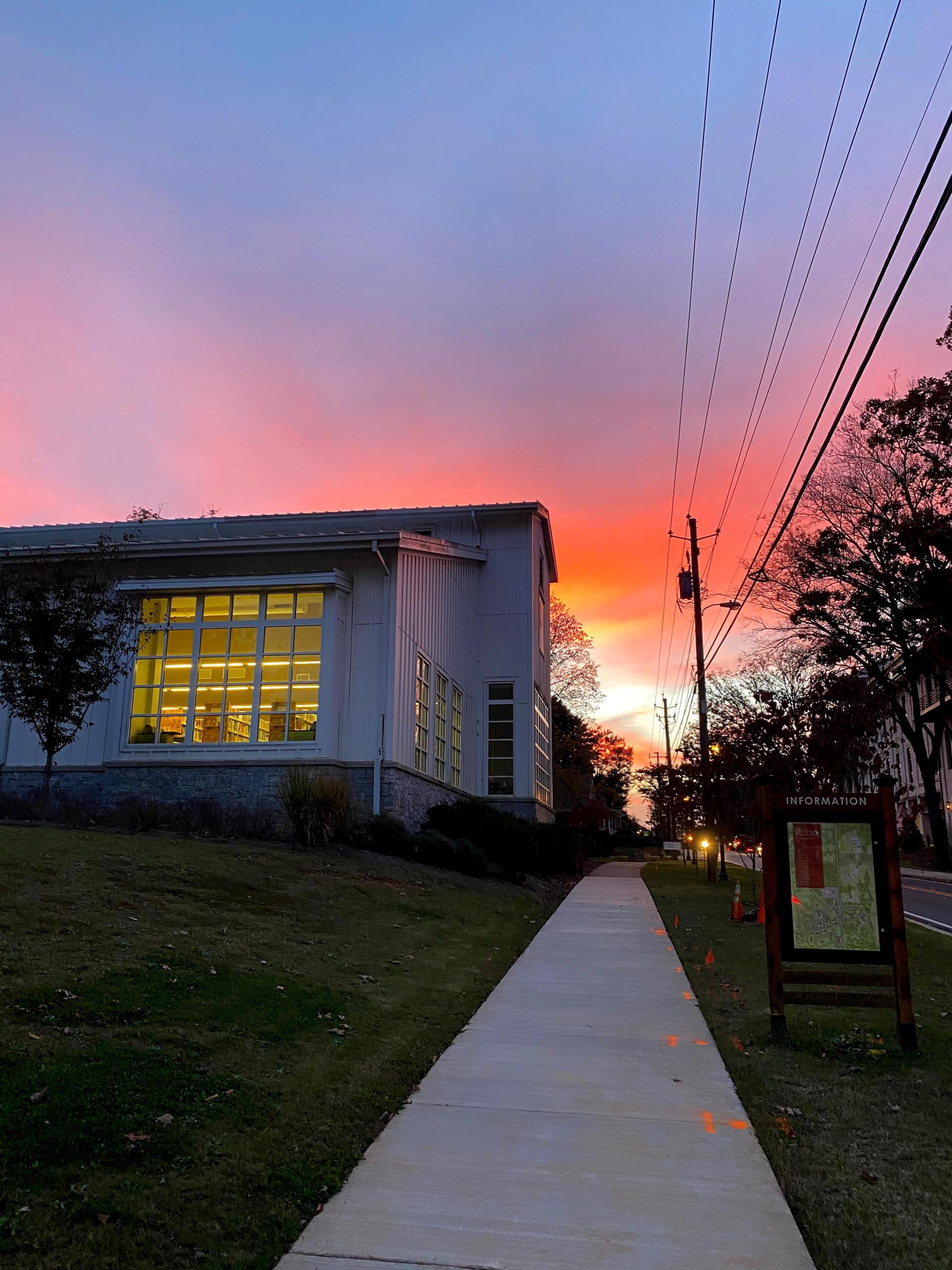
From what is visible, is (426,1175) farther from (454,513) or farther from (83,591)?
(454,513)

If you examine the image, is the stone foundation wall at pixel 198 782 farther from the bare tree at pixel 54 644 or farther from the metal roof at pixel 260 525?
the metal roof at pixel 260 525

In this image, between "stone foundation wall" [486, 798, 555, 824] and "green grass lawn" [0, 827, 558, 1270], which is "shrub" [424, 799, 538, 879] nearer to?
"stone foundation wall" [486, 798, 555, 824]

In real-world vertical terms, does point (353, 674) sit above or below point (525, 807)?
above

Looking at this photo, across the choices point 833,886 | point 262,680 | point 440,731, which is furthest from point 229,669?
point 833,886

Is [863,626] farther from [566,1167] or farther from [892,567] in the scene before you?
[566,1167]

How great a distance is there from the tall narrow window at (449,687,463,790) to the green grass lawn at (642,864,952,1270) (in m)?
→ 13.8

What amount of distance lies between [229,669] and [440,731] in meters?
6.02

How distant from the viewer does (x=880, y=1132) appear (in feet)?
16.8

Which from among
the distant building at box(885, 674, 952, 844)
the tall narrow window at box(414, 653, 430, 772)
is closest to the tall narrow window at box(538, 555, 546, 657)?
the tall narrow window at box(414, 653, 430, 772)

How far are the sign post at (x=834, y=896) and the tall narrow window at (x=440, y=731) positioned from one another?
15.0 meters

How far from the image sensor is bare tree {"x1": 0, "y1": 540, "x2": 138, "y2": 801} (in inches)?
623

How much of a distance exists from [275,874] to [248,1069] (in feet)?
22.7

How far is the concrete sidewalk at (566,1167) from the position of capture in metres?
3.65

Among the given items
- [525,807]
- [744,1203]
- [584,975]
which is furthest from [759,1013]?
[525,807]
